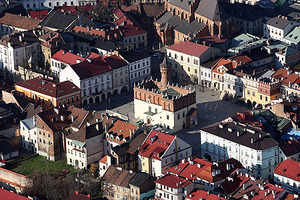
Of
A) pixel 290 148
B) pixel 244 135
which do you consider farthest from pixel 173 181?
pixel 290 148

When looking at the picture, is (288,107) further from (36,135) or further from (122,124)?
(36,135)

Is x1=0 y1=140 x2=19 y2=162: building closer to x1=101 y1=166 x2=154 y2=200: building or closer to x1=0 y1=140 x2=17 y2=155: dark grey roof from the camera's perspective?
x1=0 y1=140 x2=17 y2=155: dark grey roof

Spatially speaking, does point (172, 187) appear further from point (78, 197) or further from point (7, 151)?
point (7, 151)

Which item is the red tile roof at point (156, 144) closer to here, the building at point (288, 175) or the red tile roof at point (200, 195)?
the red tile roof at point (200, 195)

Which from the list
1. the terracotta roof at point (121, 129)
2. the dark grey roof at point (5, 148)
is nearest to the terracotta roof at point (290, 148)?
the terracotta roof at point (121, 129)

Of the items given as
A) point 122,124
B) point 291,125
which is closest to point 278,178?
point 291,125

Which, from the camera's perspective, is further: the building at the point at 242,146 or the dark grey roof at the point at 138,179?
the building at the point at 242,146
